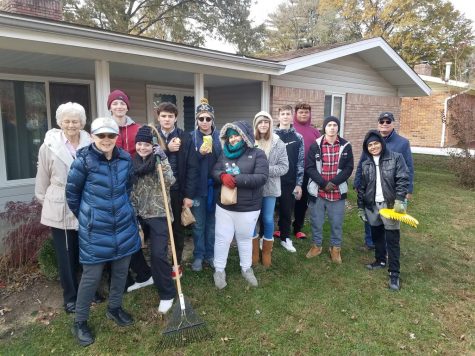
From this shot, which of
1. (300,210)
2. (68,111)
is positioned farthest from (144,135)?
(300,210)

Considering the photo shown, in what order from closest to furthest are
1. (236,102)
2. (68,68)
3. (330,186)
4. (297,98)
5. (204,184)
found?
(204,184), (330,186), (68,68), (297,98), (236,102)

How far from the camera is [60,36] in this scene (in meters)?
3.86

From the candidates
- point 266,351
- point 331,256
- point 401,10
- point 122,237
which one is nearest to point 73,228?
point 122,237

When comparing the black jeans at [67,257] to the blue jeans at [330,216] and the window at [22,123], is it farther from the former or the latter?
the window at [22,123]

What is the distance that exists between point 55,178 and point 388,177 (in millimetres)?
3222

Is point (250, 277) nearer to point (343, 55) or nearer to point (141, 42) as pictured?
point (141, 42)

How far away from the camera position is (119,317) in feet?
9.65

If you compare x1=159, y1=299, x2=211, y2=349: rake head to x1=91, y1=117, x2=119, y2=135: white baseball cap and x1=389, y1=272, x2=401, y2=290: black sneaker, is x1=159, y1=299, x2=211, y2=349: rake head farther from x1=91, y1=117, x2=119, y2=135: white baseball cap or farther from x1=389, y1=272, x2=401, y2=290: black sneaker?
x1=389, y1=272, x2=401, y2=290: black sneaker

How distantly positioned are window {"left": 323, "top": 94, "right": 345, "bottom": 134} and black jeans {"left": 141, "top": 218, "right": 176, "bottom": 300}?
681 centimetres

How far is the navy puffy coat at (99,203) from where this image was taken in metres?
2.52

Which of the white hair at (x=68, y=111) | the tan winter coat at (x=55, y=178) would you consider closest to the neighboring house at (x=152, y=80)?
the white hair at (x=68, y=111)

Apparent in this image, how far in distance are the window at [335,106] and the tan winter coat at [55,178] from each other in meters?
7.20

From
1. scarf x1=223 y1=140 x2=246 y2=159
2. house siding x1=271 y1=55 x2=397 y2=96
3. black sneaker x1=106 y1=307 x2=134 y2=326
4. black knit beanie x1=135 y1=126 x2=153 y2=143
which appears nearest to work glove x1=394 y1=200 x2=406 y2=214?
scarf x1=223 y1=140 x2=246 y2=159

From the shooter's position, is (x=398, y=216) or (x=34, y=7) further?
(x=34, y=7)
